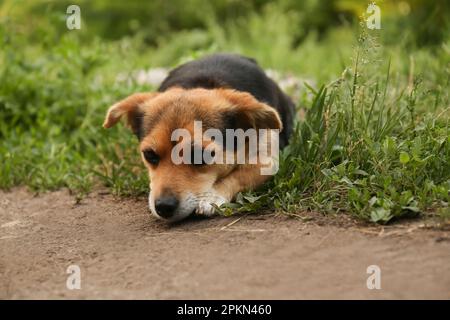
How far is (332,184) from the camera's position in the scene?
477 centimetres

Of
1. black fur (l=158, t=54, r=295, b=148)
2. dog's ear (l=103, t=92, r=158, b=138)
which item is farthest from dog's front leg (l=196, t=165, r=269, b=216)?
dog's ear (l=103, t=92, r=158, b=138)

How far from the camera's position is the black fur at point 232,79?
5793mm

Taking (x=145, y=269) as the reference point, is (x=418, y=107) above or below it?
above

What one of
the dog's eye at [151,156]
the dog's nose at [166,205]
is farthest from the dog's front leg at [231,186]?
the dog's eye at [151,156]

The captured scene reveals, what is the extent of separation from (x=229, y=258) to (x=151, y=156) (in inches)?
54.8

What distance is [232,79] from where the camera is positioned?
584 centimetres

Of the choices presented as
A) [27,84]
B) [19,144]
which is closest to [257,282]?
[19,144]

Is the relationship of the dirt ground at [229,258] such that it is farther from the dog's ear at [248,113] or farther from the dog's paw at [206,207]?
the dog's ear at [248,113]

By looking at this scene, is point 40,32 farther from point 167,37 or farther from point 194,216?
point 167,37

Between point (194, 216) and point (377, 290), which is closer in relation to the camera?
point (377, 290)

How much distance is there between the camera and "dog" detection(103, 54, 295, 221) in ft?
15.8

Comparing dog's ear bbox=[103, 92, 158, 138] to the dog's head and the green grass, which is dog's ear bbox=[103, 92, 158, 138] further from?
the green grass
